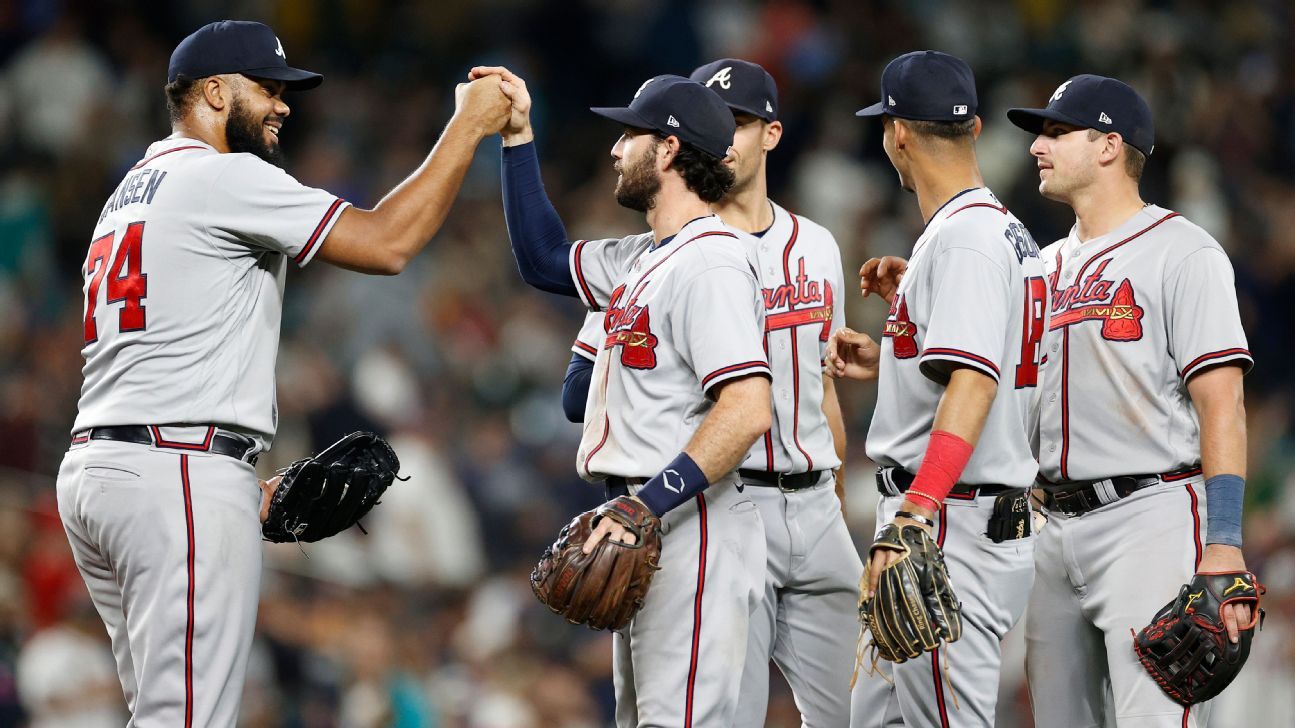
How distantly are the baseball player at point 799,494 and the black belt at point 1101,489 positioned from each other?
0.60 metres

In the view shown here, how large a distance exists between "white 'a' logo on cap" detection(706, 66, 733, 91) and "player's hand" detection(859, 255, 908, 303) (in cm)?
71

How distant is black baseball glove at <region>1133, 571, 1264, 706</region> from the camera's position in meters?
3.67

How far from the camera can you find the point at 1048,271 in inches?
169

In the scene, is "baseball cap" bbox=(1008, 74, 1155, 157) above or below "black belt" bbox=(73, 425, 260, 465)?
above

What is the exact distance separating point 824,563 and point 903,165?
1.13 m

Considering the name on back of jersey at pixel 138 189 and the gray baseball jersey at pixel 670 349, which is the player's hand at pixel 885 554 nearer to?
the gray baseball jersey at pixel 670 349

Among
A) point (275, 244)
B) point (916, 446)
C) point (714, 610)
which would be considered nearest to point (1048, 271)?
point (916, 446)

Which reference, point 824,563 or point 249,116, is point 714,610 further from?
point 249,116

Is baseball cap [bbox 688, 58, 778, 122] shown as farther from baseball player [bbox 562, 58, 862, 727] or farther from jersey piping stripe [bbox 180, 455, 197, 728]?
jersey piping stripe [bbox 180, 455, 197, 728]

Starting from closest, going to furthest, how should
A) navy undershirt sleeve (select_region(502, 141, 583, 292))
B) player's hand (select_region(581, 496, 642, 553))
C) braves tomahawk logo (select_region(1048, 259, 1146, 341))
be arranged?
player's hand (select_region(581, 496, 642, 553)) < braves tomahawk logo (select_region(1048, 259, 1146, 341)) < navy undershirt sleeve (select_region(502, 141, 583, 292))

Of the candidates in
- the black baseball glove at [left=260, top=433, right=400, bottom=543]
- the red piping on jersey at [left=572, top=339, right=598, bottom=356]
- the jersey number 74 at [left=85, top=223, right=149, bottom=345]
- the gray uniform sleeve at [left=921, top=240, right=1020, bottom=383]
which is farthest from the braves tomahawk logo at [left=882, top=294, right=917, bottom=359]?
the jersey number 74 at [left=85, top=223, right=149, bottom=345]

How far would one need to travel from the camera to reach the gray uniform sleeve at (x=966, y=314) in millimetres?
3609

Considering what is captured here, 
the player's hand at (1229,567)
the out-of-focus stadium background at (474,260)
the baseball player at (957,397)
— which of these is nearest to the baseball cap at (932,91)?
the baseball player at (957,397)

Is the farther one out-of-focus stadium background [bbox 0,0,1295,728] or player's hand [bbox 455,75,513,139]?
out-of-focus stadium background [bbox 0,0,1295,728]
